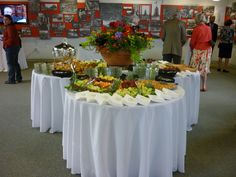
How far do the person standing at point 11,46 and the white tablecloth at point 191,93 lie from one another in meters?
3.73

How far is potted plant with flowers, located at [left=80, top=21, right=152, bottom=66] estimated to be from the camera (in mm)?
3133

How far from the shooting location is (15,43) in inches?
224

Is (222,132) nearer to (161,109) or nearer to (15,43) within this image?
(161,109)

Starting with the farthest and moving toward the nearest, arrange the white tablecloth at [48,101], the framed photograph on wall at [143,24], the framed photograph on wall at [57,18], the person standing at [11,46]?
the framed photograph on wall at [143,24]
the framed photograph on wall at [57,18]
the person standing at [11,46]
the white tablecloth at [48,101]

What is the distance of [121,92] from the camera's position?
7.60ft

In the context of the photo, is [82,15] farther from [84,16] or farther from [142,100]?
[142,100]

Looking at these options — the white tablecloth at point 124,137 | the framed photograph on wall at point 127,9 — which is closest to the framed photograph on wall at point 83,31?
the framed photograph on wall at point 127,9

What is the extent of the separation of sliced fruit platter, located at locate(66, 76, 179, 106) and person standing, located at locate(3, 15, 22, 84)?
3507mm

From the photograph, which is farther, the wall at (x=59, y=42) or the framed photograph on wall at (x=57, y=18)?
the wall at (x=59, y=42)

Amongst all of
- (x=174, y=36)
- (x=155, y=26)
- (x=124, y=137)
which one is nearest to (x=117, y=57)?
(x=124, y=137)

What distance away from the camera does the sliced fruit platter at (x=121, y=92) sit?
215 centimetres

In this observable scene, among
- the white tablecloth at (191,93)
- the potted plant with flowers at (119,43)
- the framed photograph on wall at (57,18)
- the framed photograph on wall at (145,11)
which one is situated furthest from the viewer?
the framed photograph on wall at (145,11)

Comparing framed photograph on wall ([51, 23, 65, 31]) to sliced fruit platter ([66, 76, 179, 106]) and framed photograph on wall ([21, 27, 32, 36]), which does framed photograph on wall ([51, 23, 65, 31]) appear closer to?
framed photograph on wall ([21, 27, 32, 36])

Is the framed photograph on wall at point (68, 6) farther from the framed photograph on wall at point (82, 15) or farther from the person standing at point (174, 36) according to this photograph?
the person standing at point (174, 36)
